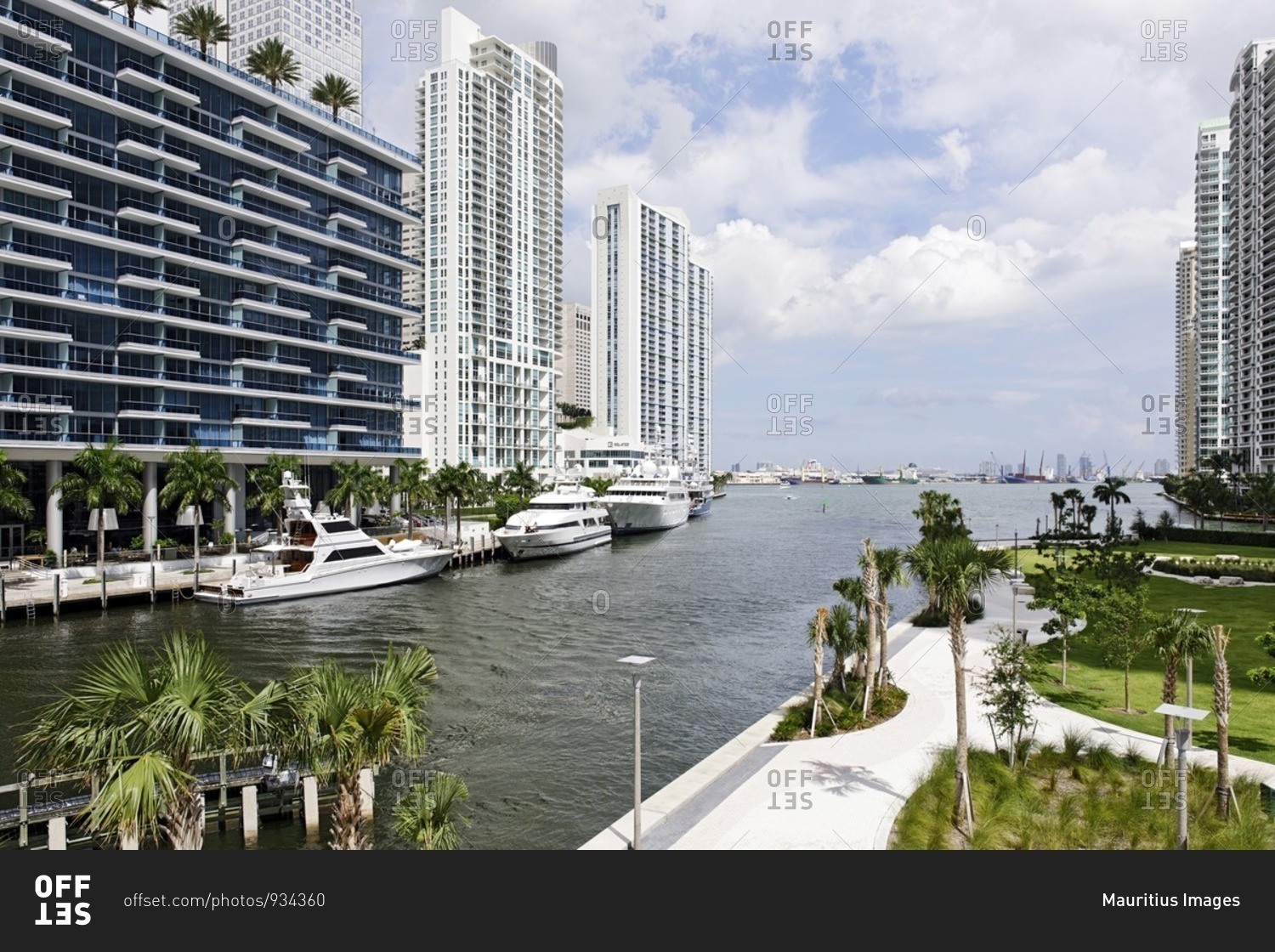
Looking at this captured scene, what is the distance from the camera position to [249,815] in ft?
65.3

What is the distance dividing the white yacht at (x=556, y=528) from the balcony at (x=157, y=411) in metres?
29.0

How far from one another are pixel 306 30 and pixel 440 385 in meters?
92.6

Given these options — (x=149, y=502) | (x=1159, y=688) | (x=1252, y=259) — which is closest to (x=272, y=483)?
(x=149, y=502)

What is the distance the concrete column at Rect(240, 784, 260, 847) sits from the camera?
19.9 meters

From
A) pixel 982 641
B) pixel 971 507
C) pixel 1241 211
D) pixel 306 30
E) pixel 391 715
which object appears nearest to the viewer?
pixel 391 715

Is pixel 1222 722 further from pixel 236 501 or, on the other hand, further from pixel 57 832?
pixel 236 501

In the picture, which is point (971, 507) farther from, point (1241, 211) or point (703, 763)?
point (703, 763)

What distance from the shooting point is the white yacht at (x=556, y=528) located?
265ft

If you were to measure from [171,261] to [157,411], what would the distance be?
41.6 ft

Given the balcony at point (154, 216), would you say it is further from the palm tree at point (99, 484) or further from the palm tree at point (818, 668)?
the palm tree at point (818, 668)

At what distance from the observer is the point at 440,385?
142 metres

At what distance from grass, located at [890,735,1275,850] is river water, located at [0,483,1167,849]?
7.75 metres
